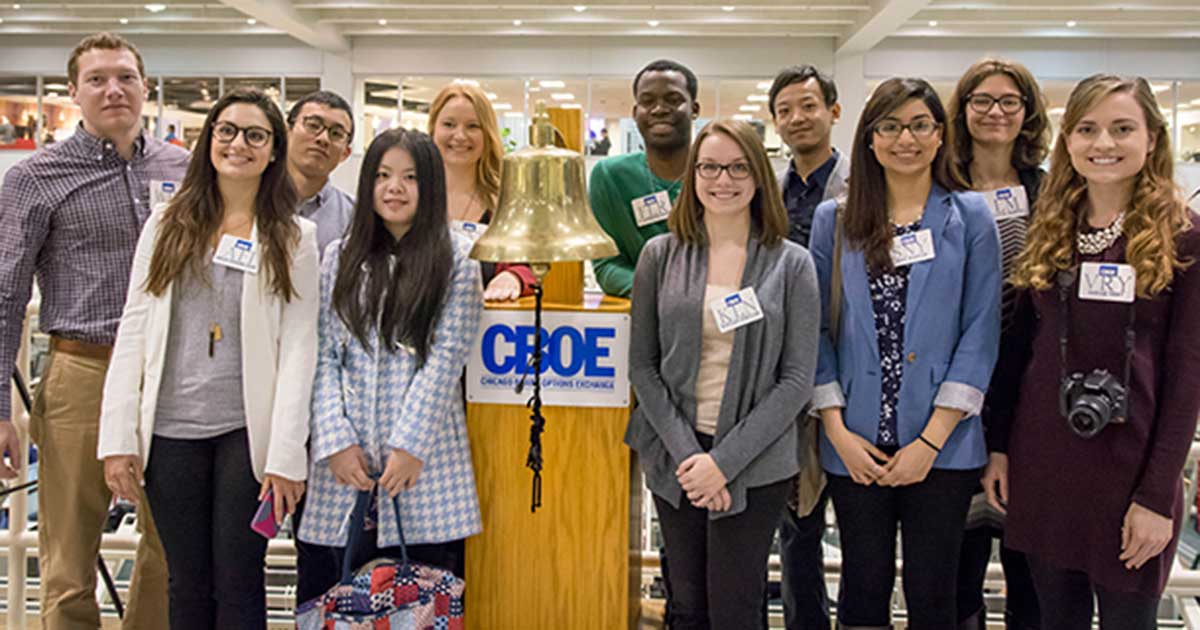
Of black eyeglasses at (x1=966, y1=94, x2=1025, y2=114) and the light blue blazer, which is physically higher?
black eyeglasses at (x1=966, y1=94, x2=1025, y2=114)

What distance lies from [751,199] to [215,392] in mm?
1377

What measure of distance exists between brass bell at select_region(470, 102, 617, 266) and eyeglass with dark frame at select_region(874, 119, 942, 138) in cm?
74

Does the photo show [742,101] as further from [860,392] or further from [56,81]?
[860,392]

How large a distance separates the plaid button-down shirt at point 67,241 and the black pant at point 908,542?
2.09m

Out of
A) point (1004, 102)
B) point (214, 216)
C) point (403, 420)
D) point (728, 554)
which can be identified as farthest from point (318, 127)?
point (1004, 102)

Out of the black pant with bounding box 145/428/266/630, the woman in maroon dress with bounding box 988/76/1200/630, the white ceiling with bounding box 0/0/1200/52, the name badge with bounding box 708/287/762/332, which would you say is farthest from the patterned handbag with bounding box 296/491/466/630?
the white ceiling with bounding box 0/0/1200/52

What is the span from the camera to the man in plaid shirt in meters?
2.54

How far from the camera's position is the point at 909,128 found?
217cm

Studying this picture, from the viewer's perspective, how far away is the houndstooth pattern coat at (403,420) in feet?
7.01

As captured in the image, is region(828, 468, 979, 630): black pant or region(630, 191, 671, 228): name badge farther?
region(630, 191, 671, 228): name badge

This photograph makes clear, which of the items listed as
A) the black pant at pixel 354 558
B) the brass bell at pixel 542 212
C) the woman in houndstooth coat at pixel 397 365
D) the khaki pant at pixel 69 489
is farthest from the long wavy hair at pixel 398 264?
the khaki pant at pixel 69 489

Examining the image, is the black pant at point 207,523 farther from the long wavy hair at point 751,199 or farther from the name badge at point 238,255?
the long wavy hair at point 751,199

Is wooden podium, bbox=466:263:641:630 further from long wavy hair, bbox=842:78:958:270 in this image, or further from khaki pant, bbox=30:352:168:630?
khaki pant, bbox=30:352:168:630

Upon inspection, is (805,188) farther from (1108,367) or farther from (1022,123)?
(1108,367)
